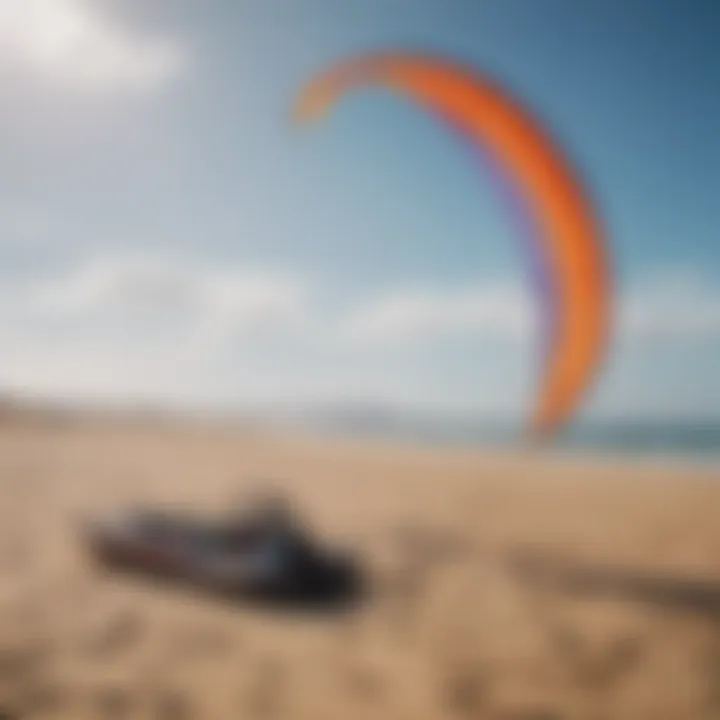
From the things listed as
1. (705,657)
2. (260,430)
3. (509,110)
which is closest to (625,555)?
(705,657)

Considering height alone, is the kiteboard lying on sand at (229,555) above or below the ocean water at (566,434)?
below

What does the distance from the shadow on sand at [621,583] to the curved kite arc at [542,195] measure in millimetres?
279

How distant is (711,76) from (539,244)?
1.75ft

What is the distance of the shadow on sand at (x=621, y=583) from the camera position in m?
1.82

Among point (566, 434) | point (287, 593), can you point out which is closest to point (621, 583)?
point (566, 434)

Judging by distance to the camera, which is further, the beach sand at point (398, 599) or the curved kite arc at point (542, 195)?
the curved kite arc at point (542, 195)

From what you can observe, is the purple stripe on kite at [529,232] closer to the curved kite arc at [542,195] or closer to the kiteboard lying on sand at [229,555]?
the curved kite arc at [542,195]

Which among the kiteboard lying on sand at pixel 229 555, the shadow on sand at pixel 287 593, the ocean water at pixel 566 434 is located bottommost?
the shadow on sand at pixel 287 593

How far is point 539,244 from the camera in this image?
6.30 feet

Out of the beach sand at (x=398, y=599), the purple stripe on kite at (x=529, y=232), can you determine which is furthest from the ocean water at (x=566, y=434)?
the purple stripe on kite at (x=529, y=232)

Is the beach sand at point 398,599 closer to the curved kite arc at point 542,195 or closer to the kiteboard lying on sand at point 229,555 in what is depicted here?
the kiteboard lying on sand at point 229,555

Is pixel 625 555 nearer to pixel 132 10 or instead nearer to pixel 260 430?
pixel 260 430

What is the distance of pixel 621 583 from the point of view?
6.03 ft

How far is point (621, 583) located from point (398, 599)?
1.47 feet
